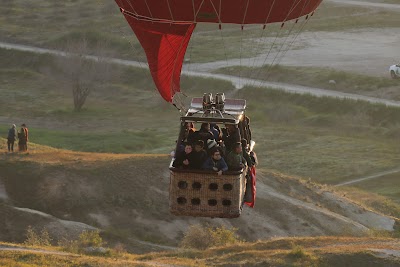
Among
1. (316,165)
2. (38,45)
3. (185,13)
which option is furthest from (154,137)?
(185,13)

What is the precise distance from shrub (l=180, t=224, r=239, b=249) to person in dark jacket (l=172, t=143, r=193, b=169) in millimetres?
14359

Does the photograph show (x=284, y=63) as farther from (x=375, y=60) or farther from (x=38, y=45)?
(x=38, y=45)

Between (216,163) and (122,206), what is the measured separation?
18740 mm

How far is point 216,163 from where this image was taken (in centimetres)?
2253

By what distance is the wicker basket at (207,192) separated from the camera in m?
22.5

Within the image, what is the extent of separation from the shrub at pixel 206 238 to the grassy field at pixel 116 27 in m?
48.2

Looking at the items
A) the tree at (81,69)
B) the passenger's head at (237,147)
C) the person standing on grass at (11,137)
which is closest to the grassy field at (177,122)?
the tree at (81,69)

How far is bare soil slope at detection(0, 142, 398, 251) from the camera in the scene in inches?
1538

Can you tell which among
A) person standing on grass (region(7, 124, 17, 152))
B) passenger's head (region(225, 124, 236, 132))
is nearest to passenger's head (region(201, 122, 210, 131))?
passenger's head (region(225, 124, 236, 132))

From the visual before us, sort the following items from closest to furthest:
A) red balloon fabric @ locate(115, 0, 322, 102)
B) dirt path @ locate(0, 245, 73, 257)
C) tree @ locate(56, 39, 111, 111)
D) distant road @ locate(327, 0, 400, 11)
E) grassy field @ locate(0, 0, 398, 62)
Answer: red balloon fabric @ locate(115, 0, 322, 102) < dirt path @ locate(0, 245, 73, 257) < tree @ locate(56, 39, 111, 111) < grassy field @ locate(0, 0, 398, 62) < distant road @ locate(327, 0, 400, 11)

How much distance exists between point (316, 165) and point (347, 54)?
1329 inches

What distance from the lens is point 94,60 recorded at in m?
84.1

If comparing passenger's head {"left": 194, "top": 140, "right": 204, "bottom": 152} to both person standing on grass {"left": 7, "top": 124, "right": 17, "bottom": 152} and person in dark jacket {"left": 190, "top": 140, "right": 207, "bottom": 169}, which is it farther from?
person standing on grass {"left": 7, "top": 124, "right": 17, "bottom": 152}

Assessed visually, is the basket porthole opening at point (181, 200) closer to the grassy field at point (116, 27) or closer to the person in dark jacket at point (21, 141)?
the person in dark jacket at point (21, 141)
